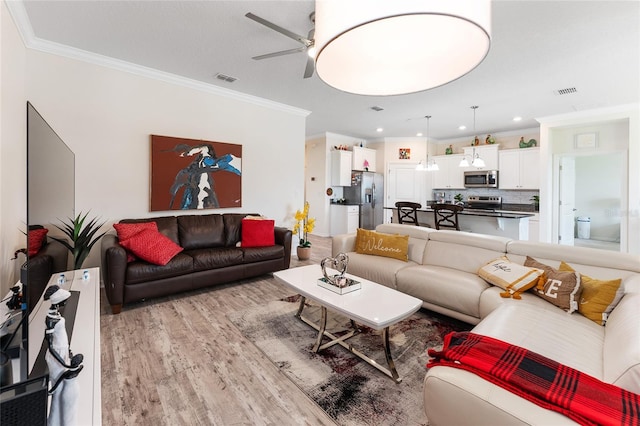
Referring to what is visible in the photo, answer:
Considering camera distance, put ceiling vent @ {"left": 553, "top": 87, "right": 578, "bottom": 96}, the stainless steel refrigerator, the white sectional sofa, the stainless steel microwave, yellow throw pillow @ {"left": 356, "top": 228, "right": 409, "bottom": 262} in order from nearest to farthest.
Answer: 1. the white sectional sofa
2. yellow throw pillow @ {"left": 356, "top": 228, "right": 409, "bottom": 262}
3. ceiling vent @ {"left": 553, "top": 87, "right": 578, "bottom": 96}
4. the stainless steel microwave
5. the stainless steel refrigerator

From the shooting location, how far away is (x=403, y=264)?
3.07 metres

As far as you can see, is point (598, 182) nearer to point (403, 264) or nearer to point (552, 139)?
point (552, 139)

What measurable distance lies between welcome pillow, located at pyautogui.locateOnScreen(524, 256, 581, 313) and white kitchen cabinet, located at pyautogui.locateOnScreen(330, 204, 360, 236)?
4.91 metres

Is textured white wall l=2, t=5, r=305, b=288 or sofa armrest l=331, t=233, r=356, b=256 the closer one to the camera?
textured white wall l=2, t=5, r=305, b=288

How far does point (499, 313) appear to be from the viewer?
6.18 feet

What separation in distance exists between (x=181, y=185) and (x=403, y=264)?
9.90ft

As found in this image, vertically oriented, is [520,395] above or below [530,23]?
below

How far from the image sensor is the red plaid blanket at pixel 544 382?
3.26ft

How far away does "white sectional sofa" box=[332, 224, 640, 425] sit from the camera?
1134 millimetres

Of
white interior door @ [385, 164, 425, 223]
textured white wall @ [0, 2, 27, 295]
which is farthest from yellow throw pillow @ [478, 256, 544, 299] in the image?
white interior door @ [385, 164, 425, 223]

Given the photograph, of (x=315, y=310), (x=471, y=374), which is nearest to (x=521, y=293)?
(x=471, y=374)

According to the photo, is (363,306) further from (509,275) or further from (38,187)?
(38,187)

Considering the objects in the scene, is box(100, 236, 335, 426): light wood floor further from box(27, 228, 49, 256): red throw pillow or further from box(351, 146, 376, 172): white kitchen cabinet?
box(351, 146, 376, 172): white kitchen cabinet

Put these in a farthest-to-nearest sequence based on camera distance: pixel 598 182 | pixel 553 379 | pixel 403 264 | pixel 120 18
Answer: pixel 598 182 → pixel 403 264 → pixel 120 18 → pixel 553 379
